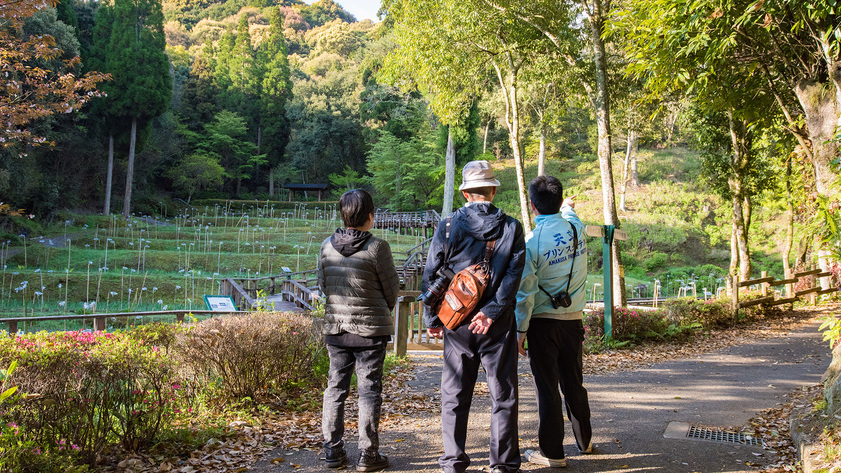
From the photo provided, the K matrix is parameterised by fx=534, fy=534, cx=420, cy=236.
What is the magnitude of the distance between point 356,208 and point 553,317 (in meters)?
1.38

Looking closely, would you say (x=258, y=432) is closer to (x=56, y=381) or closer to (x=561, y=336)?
(x=56, y=381)

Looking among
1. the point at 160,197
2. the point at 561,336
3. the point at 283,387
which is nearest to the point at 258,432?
the point at 283,387

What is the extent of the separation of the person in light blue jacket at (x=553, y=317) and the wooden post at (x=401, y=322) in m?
3.76

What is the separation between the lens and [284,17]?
103250mm

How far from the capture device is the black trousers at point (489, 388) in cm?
290

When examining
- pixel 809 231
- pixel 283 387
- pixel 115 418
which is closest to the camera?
pixel 115 418

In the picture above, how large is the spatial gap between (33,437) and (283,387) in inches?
80.5

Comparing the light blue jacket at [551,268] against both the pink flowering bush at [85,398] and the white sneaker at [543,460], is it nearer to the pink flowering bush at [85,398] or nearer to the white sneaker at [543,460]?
the white sneaker at [543,460]

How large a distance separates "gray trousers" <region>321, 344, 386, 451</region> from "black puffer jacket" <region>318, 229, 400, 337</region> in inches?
5.4

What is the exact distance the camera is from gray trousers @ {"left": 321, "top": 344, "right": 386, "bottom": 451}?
10.5 feet

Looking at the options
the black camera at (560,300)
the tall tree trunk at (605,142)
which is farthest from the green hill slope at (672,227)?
the black camera at (560,300)

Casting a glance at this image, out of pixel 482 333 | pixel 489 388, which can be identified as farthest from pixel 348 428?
pixel 482 333

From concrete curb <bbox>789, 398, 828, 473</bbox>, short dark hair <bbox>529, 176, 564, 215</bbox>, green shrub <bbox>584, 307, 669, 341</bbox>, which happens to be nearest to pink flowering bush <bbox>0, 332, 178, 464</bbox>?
short dark hair <bbox>529, 176, 564, 215</bbox>

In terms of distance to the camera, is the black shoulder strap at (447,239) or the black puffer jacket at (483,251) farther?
the black shoulder strap at (447,239)
